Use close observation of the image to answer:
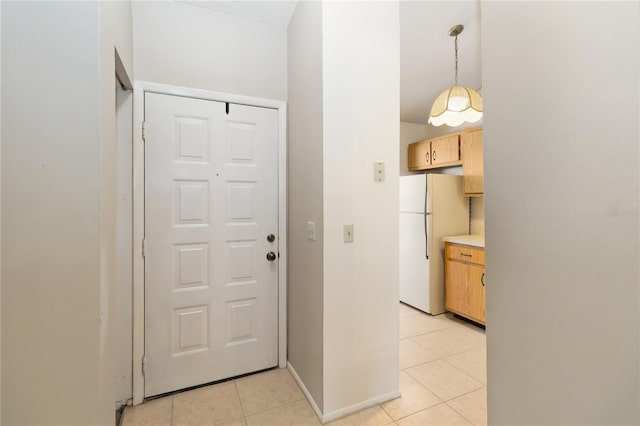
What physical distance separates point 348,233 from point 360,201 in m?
0.22

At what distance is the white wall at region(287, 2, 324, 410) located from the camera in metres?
1.79

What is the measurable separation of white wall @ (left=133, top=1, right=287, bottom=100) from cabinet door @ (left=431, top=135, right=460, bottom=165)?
2.47 metres

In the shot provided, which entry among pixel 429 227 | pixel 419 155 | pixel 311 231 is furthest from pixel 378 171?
pixel 419 155

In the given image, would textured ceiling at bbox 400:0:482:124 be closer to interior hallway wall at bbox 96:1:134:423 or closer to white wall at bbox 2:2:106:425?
interior hallway wall at bbox 96:1:134:423

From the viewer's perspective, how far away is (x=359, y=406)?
6.07 feet

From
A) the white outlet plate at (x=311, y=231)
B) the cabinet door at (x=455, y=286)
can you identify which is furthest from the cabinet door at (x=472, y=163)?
the white outlet plate at (x=311, y=231)

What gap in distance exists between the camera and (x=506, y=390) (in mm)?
745

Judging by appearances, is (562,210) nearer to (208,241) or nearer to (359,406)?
(359,406)

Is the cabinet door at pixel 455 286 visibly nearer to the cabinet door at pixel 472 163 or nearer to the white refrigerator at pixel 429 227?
the white refrigerator at pixel 429 227

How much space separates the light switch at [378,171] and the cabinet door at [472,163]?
2.02m

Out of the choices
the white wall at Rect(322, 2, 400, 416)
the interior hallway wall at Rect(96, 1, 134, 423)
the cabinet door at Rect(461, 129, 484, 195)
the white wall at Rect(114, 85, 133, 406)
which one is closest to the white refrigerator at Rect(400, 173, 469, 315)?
the cabinet door at Rect(461, 129, 484, 195)

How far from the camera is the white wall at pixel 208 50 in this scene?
1953mm

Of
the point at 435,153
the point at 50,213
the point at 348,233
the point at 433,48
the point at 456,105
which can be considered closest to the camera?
the point at 50,213

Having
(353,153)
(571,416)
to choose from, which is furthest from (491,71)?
(353,153)
